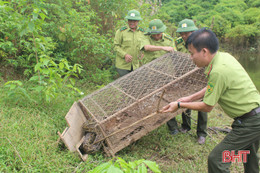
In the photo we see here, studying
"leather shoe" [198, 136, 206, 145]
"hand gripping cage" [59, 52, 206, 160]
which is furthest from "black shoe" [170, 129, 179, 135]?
"hand gripping cage" [59, 52, 206, 160]

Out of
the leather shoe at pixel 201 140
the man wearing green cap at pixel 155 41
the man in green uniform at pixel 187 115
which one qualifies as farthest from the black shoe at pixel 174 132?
the man wearing green cap at pixel 155 41

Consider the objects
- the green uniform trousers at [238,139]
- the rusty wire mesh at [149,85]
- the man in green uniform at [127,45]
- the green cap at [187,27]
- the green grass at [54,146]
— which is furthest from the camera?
the man in green uniform at [127,45]

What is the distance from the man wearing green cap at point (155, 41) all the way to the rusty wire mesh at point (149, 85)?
27 centimetres

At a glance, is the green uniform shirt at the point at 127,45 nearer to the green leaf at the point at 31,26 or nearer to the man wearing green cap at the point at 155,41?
the man wearing green cap at the point at 155,41

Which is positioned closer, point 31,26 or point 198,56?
point 198,56

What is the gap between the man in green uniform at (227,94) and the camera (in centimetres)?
170

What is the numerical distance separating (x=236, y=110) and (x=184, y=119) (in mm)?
1778

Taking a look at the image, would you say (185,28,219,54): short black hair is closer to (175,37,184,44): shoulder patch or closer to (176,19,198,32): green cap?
(176,19,198,32): green cap

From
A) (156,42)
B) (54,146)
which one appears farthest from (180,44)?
(54,146)

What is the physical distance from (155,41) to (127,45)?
735mm

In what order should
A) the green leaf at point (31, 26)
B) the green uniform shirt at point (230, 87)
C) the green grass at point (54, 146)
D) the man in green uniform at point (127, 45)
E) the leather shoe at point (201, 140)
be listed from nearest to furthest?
the green uniform shirt at point (230, 87) → the green grass at point (54, 146) → the green leaf at point (31, 26) → the leather shoe at point (201, 140) → the man in green uniform at point (127, 45)

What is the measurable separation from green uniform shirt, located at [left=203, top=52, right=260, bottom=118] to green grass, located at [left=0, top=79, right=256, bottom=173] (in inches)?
50.6

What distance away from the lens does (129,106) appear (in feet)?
7.91

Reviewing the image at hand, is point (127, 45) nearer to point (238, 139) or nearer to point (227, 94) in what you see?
point (227, 94)
